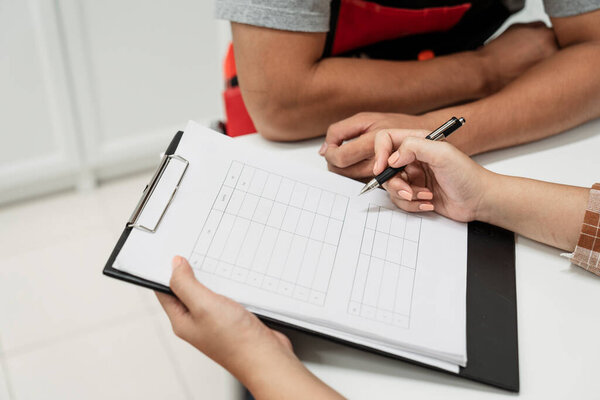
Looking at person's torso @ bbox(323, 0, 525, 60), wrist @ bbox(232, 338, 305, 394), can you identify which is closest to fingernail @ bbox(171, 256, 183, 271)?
wrist @ bbox(232, 338, 305, 394)

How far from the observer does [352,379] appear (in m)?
0.57

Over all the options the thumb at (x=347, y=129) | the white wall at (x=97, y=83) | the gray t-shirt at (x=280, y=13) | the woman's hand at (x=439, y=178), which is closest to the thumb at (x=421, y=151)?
the woman's hand at (x=439, y=178)

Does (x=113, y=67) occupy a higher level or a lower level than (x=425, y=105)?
higher

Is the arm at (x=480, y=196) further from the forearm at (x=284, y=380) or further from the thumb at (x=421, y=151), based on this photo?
the forearm at (x=284, y=380)

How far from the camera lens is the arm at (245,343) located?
1.79 ft

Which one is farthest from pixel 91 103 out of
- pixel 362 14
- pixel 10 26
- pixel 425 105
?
pixel 425 105

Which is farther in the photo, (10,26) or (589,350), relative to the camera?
(10,26)

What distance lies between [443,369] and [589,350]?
0.17 m

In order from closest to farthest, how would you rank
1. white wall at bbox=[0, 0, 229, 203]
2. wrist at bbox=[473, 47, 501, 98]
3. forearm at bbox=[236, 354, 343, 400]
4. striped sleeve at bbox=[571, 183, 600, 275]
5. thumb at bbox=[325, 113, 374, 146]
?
forearm at bbox=[236, 354, 343, 400], striped sleeve at bbox=[571, 183, 600, 275], thumb at bbox=[325, 113, 374, 146], wrist at bbox=[473, 47, 501, 98], white wall at bbox=[0, 0, 229, 203]

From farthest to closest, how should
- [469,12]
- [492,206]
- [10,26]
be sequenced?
[10,26], [469,12], [492,206]

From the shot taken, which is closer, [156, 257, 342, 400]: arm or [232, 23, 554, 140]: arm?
[156, 257, 342, 400]: arm

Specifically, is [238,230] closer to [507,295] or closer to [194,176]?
[194,176]

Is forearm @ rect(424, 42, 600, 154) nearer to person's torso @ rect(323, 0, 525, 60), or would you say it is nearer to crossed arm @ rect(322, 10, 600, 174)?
crossed arm @ rect(322, 10, 600, 174)

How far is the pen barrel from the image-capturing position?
0.69 metres
